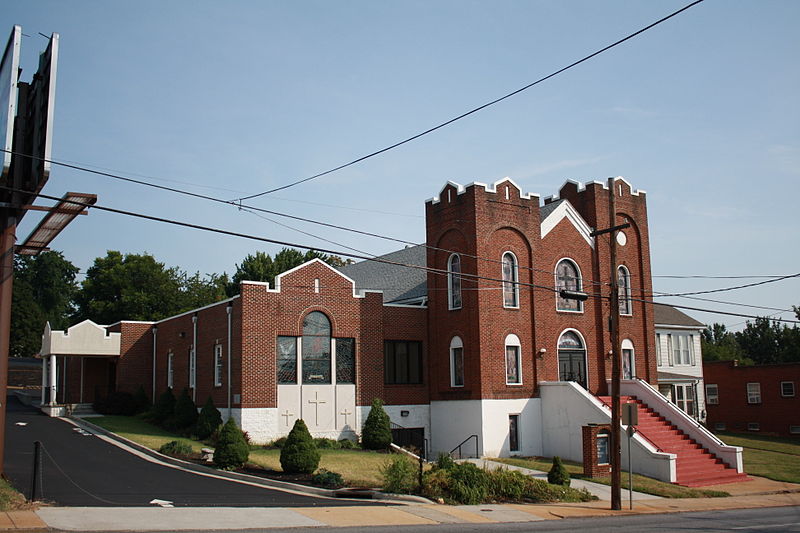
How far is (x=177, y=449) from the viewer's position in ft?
87.6

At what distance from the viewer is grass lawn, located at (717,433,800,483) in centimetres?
3081

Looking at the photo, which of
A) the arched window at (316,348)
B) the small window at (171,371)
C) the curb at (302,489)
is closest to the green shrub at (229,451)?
the curb at (302,489)

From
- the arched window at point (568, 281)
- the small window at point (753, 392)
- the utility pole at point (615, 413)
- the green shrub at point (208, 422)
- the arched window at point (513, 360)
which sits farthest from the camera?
the small window at point (753, 392)

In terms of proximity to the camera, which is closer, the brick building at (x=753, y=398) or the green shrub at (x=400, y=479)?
the green shrub at (x=400, y=479)

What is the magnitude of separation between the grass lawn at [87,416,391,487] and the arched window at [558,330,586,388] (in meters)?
9.97

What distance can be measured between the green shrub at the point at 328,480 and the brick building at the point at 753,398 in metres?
34.4

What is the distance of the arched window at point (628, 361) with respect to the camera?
3675cm

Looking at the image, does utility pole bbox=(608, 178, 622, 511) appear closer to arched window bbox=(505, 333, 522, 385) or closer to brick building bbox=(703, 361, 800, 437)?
arched window bbox=(505, 333, 522, 385)

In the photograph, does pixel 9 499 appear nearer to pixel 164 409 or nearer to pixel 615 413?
pixel 615 413

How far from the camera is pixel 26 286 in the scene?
88875 mm

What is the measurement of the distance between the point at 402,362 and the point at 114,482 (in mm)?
15648

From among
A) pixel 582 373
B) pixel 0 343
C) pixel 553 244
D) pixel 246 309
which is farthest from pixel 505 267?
pixel 0 343

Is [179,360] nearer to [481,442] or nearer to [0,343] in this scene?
[481,442]

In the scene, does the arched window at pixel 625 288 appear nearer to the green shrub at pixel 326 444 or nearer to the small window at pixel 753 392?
the green shrub at pixel 326 444
